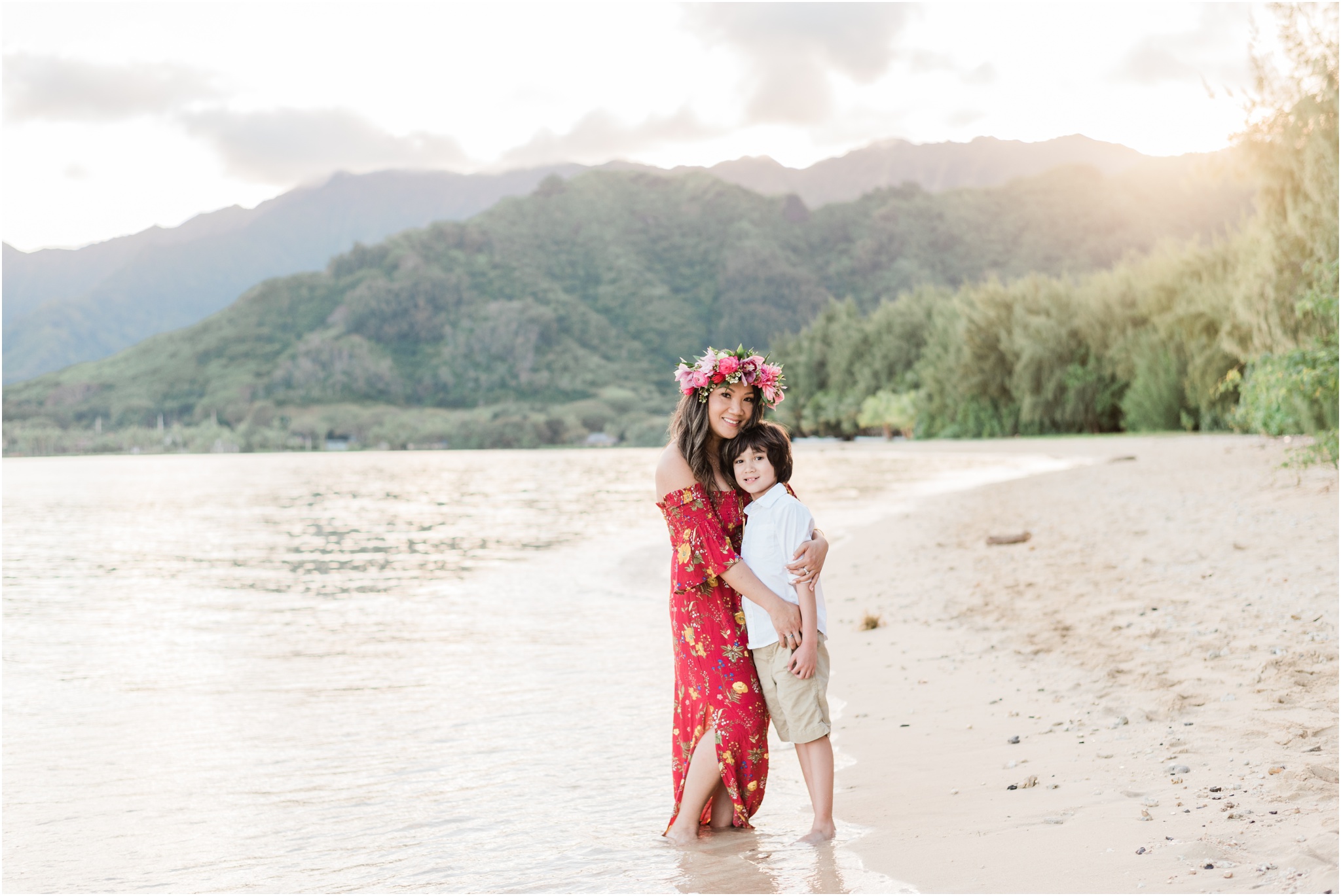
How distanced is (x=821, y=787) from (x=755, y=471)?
3.89ft

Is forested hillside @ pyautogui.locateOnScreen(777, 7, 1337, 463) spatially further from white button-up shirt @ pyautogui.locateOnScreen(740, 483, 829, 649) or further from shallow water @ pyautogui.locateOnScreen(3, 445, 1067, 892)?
white button-up shirt @ pyautogui.locateOnScreen(740, 483, 829, 649)

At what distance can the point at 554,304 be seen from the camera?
13275 cm

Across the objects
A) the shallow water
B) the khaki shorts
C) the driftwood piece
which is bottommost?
the shallow water

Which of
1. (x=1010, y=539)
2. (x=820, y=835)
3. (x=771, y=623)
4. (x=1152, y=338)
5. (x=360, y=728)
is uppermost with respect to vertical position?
(x=1152, y=338)

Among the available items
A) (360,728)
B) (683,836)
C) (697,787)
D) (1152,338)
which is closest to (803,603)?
(697,787)

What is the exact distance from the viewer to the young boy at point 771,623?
3562 millimetres

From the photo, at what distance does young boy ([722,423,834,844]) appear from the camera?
3.56 m

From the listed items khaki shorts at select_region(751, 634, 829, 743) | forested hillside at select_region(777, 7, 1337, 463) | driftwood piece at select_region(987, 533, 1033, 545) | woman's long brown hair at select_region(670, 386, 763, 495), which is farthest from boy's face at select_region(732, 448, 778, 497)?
forested hillside at select_region(777, 7, 1337, 463)

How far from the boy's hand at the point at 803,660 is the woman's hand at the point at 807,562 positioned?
22 centimetres

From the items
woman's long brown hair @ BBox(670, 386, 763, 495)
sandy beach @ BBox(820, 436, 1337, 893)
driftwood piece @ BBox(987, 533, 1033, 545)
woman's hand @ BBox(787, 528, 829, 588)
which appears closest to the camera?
sandy beach @ BBox(820, 436, 1337, 893)

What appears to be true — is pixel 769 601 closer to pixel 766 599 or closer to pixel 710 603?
pixel 766 599

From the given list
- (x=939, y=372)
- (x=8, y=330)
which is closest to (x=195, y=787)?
(x=939, y=372)

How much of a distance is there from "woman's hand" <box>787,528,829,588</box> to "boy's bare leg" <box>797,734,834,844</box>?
607mm

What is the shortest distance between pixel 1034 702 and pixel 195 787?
4.14 m
